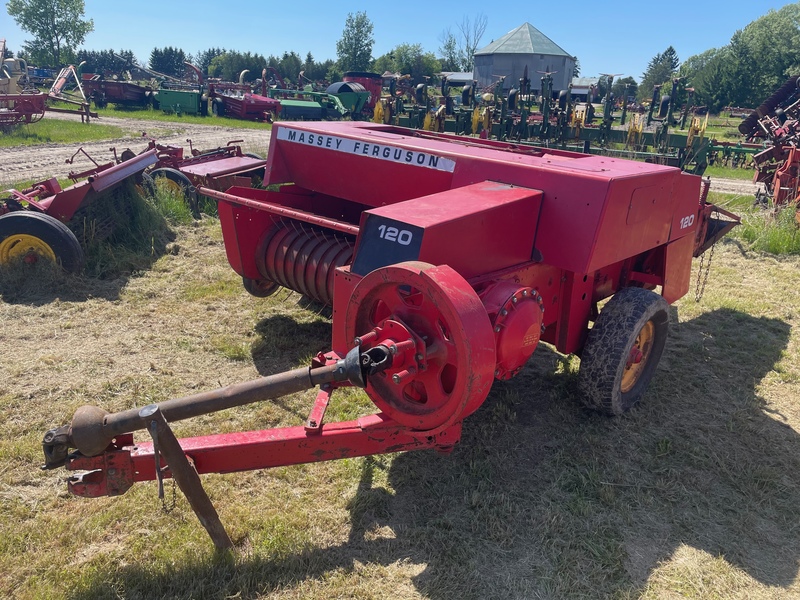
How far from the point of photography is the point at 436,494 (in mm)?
2908

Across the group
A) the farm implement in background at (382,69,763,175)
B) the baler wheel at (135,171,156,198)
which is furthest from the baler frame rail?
the farm implement in background at (382,69,763,175)

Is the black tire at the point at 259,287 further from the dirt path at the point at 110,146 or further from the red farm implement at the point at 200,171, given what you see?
the dirt path at the point at 110,146

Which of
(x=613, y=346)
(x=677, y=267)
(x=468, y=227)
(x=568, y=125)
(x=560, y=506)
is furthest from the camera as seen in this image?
(x=568, y=125)

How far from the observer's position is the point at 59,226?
5227 mm

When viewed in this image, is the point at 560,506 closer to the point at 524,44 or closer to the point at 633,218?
the point at 633,218

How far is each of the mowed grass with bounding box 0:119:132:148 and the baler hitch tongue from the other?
13.8 meters

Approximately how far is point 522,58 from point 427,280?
168 ft

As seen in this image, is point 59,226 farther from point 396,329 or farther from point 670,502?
point 670,502

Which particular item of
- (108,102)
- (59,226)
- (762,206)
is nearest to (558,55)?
(108,102)

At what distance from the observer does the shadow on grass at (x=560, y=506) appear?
7.99ft

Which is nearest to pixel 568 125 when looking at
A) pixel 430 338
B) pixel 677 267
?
pixel 677 267

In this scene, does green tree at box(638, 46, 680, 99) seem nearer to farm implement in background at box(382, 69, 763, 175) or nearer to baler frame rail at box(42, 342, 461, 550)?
farm implement in background at box(382, 69, 763, 175)

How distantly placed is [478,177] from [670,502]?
75.5 inches

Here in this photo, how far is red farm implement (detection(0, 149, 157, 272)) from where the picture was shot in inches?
203
